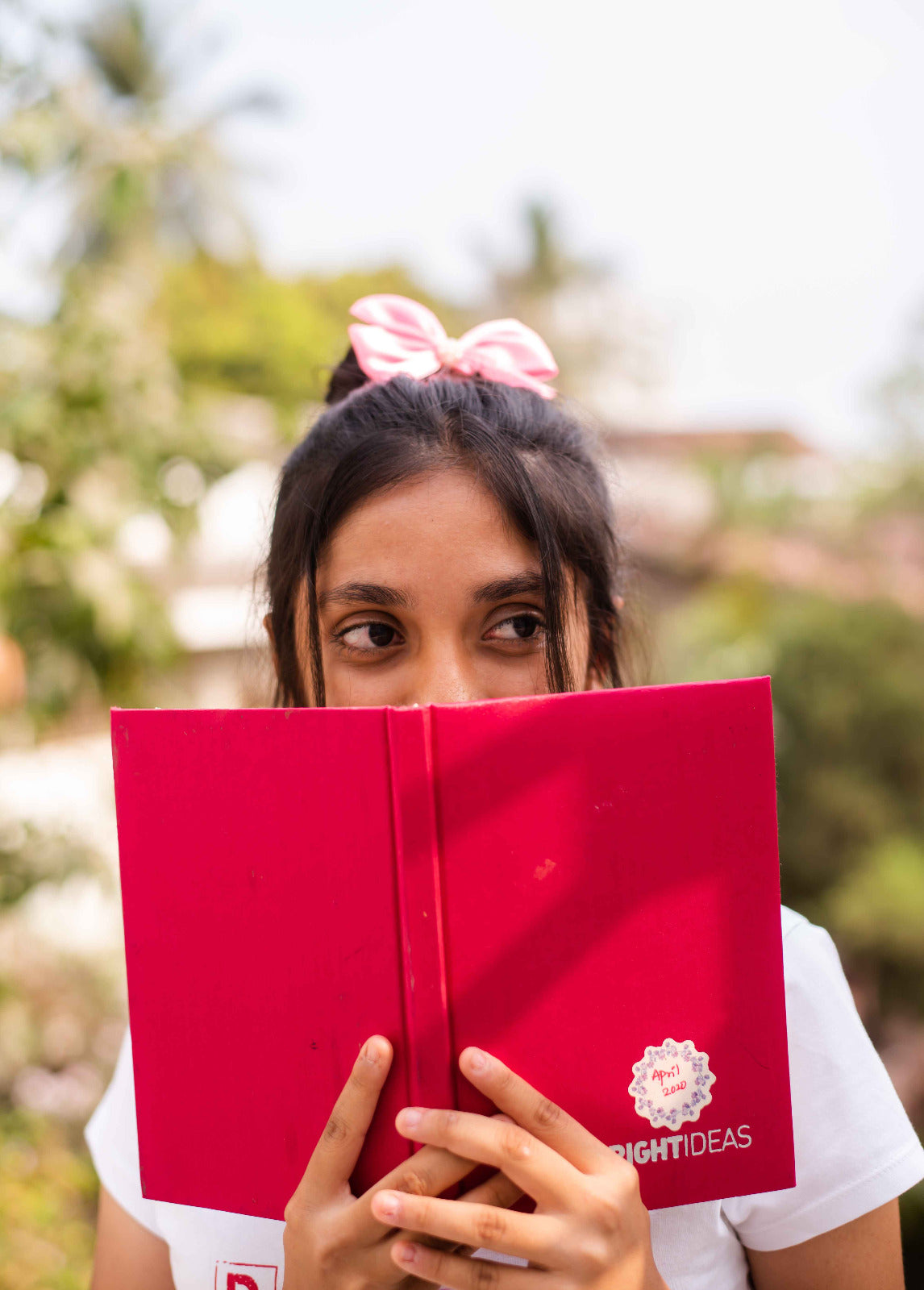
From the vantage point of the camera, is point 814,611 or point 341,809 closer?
point 341,809

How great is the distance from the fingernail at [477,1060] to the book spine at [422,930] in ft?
0.06

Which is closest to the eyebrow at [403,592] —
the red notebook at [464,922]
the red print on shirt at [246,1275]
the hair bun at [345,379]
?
the red notebook at [464,922]

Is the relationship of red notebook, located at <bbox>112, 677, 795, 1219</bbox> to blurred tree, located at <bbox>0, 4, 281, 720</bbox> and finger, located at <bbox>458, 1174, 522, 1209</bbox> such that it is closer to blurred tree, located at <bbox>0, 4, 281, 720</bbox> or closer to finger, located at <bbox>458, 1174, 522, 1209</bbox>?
finger, located at <bbox>458, 1174, 522, 1209</bbox>

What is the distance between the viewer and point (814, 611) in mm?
5461

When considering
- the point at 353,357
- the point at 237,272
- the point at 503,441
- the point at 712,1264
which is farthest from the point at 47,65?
the point at 237,272

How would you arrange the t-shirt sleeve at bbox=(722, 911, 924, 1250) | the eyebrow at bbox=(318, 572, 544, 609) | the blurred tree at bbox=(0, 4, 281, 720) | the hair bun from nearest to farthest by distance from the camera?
the t-shirt sleeve at bbox=(722, 911, 924, 1250)
the eyebrow at bbox=(318, 572, 544, 609)
the hair bun
the blurred tree at bbox=(0, 4, 281, 720)

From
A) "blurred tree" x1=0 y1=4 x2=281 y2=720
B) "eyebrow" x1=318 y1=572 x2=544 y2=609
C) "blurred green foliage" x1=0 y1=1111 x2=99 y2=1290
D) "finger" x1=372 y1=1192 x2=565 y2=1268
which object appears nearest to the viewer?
"finger" x1=372 y1=1192 x2=565 y2=1268

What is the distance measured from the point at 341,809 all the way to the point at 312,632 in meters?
0.43

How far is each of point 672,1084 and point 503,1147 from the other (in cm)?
16

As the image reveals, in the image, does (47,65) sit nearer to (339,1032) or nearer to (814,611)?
(339,1032)

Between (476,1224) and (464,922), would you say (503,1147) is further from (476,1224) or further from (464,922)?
A: (464,922)

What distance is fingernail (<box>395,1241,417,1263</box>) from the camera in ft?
2.57

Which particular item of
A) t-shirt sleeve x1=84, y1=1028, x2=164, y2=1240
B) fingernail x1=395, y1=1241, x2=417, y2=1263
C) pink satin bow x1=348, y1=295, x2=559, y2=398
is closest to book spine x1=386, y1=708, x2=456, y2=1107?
fingernail x1=395, y1=1241, x2=417, y2=1263

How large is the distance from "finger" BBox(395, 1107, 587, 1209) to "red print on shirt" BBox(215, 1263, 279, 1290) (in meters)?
0.43
